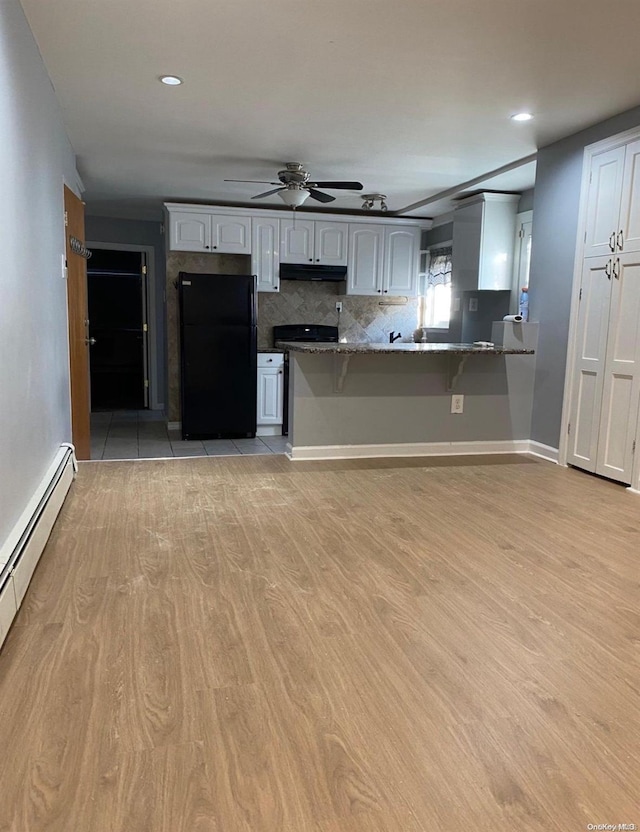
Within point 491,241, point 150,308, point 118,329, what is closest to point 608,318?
point 491,241

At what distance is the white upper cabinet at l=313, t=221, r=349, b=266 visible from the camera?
657cm

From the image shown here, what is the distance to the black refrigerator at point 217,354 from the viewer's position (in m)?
5.80

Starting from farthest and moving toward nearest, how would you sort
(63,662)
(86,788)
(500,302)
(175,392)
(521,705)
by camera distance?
(175,392) < (500,302) < (63,662) < (521,705) < (86,788)

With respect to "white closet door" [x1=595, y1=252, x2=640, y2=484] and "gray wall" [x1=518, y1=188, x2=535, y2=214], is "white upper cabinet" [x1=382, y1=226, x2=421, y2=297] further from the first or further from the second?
"white closet door" [x1=595, y1=252, x2=640, y2=484]

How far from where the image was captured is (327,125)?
3.98 meters

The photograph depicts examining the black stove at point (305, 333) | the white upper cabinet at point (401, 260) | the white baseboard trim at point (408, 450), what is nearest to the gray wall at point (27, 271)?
the white baseboard trim at point (408, 450)

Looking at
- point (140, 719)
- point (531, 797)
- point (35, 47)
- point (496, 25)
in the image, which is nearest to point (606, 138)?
point (496, 25)

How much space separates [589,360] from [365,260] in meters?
3.21

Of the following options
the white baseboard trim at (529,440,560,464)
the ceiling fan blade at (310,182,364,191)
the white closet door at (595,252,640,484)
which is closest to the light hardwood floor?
the white closet door at (595,252,640,484)

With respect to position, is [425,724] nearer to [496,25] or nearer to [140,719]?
[140,719]

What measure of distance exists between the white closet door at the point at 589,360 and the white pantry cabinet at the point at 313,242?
3.08 metres

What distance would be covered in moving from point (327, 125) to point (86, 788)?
3.84 metres

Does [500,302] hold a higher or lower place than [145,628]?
higher

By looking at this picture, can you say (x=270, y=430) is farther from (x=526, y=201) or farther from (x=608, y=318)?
(x=608, y=318)
